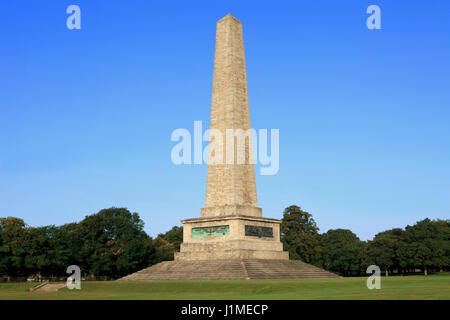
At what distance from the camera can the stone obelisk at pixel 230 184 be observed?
4141 centimetres

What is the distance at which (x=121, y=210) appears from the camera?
64.1 meters

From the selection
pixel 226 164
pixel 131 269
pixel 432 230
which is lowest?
pixel 131 269

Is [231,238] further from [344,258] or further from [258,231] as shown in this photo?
Result: [344,258]

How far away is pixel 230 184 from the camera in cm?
4259

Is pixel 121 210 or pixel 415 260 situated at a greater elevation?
pixel 121 210

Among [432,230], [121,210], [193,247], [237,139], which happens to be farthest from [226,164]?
[432,230]

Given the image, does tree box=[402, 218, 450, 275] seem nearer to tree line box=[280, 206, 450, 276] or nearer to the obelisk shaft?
tree line box=[280, 206, 450, 276]

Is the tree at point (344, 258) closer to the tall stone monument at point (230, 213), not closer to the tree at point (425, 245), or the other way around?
the tree at point (425, 245)

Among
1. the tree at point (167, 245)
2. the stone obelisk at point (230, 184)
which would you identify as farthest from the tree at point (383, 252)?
the tree at point (167, 245)

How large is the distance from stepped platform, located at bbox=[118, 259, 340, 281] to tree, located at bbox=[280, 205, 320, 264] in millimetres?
27971

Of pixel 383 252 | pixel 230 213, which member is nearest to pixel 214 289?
pixel 230 213

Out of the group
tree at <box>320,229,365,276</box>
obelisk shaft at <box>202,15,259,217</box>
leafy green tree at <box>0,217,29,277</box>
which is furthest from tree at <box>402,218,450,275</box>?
leafy green tree at <box>0,217,29,277</box>
